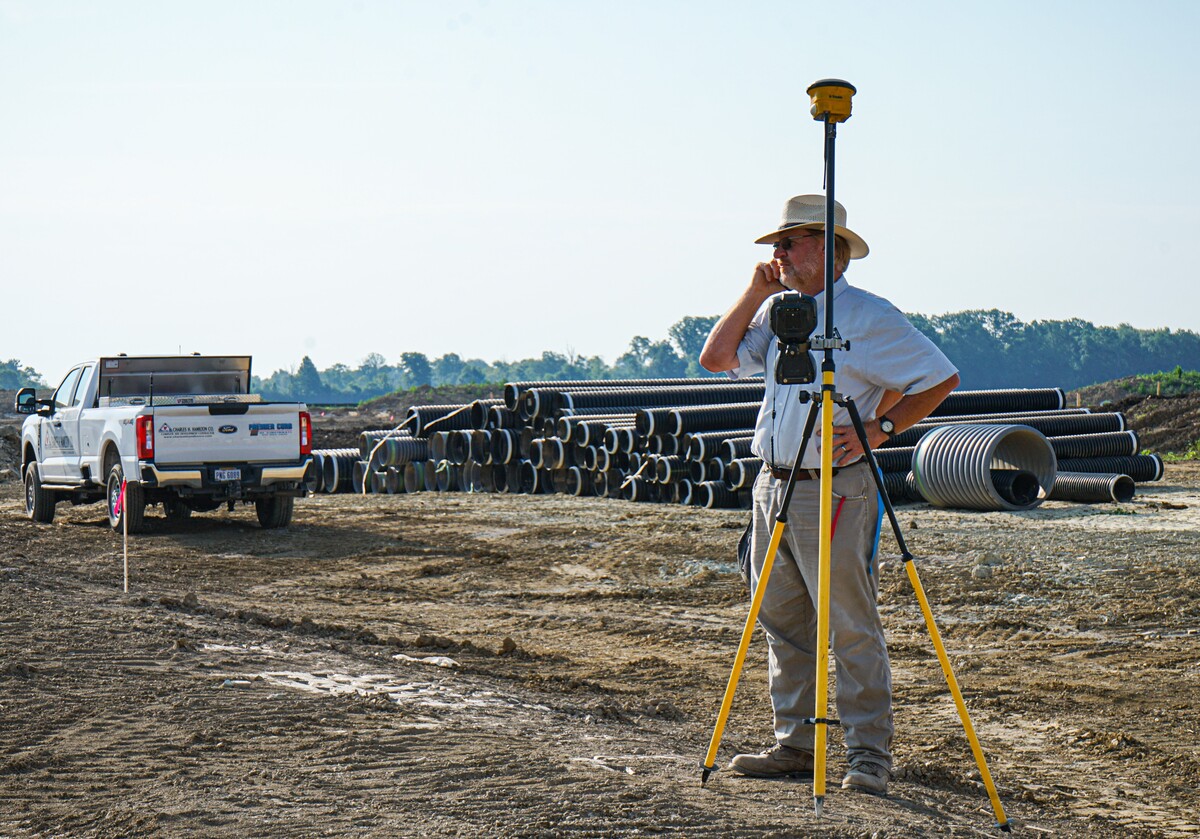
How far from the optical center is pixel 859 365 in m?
5.13

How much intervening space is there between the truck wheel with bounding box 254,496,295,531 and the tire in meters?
1.27

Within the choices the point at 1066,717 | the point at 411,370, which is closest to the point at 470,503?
the point at 1066,717

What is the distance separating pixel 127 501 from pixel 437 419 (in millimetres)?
10619

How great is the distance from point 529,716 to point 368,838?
226cm

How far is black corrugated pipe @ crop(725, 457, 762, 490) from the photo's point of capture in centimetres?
1908

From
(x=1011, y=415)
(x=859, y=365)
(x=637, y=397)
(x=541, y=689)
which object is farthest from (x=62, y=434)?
(x=1011, y=415)

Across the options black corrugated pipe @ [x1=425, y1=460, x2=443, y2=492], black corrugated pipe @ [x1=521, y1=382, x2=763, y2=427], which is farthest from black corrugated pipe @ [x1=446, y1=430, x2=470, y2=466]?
black corrugated pipe @ [x1=521, y1=382, x2=763, y2=427]

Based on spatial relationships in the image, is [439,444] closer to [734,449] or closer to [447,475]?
[447,475]

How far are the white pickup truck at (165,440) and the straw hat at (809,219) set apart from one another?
1138 cm

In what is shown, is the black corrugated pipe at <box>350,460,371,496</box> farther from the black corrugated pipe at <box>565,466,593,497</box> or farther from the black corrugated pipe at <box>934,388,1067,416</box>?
the black corrugated pipe at <box>934,388,1067,416</box>

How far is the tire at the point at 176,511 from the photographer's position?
59.7 ft

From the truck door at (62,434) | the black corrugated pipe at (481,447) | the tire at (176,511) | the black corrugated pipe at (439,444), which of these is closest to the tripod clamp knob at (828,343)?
the tire at (176,511)

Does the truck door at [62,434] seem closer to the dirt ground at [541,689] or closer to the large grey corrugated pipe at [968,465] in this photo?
the dirt ground at [541,689]

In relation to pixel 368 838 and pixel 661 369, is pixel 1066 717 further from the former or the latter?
pixel 661 369
